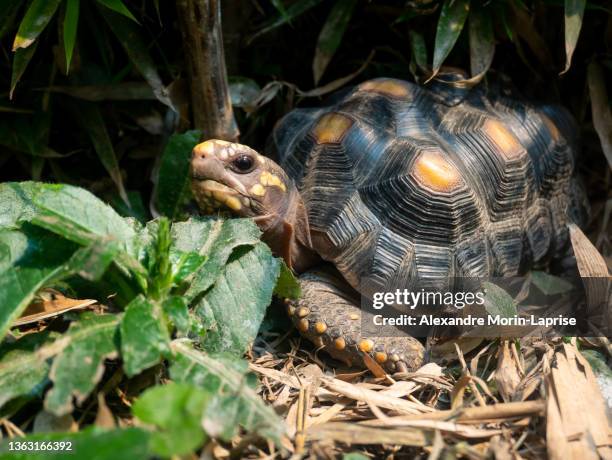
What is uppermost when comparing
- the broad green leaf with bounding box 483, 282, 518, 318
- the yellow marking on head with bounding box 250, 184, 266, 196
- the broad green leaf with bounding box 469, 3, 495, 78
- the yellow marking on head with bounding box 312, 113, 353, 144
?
the broad green leaf with bounding box 469, 3, 495, 78

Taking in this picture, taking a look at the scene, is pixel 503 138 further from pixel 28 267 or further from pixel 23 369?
pixel 23 369

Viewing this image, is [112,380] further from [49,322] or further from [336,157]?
[336,157]

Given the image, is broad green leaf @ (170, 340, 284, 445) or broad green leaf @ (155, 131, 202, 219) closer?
broad green leaf @ (170, 340, 284, 445)

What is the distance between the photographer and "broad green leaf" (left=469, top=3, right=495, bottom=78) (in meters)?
3.32

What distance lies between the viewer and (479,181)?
2.97m

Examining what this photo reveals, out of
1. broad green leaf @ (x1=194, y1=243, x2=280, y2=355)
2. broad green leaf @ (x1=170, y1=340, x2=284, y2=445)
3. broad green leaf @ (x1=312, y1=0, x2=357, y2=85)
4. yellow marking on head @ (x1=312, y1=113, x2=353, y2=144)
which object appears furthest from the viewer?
broad green leaf @ (x1=312, y1=0, x2=357, y2=85)

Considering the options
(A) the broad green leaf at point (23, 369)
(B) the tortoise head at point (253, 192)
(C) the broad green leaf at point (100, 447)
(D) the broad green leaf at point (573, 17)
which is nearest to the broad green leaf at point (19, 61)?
(B) the tortoise head at point (253, 192)

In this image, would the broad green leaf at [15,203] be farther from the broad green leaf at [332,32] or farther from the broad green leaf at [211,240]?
the broad green leaf at [332,32]

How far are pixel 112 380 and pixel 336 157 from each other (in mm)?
1505

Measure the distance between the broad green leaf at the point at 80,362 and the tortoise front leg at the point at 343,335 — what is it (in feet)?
3.28

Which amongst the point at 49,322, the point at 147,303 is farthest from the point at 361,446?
the point at 49,322

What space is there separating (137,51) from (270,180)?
1.04m

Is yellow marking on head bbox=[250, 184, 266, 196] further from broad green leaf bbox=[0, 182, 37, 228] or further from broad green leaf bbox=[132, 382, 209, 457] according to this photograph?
broad green leaf bbox=[132, 382, 209, 457]

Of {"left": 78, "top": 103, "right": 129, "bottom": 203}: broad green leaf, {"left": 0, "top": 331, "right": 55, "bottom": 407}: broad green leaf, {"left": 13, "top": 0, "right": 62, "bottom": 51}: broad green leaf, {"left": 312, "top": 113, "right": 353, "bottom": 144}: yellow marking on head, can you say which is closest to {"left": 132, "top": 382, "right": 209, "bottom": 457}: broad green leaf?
{"left": 0, "top": 331, "right": 55, "bottom": 407}: broad green leaf
